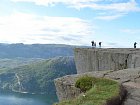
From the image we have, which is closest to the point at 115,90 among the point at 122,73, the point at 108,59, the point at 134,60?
the point at 122,73

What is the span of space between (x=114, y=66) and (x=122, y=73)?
16.8 feet

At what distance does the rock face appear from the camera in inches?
662

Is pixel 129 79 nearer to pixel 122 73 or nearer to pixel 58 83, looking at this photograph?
pixel 122 73

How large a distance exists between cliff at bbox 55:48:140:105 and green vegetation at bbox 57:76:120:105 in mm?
394

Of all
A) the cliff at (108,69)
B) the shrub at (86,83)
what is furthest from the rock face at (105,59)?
the shrub at (86,83)

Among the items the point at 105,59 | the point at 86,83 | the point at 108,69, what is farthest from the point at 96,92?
the point at 105,59

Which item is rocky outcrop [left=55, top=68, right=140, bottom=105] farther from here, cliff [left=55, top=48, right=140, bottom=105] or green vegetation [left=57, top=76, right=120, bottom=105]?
green vegetation [left=57, top=76, right=120, bottom=105]

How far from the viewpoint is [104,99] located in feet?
23.8

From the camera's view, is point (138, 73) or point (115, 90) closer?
point (115, 90)

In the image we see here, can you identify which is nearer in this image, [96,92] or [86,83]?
[96,92]

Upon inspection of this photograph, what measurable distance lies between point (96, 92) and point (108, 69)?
957cm

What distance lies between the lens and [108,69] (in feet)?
57.0

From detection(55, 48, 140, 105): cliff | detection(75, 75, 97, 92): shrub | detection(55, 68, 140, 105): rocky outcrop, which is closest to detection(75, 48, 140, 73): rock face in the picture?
detection(55, 48, 140, 105): cliff

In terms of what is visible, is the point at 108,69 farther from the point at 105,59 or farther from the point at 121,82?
the point at 121,82
